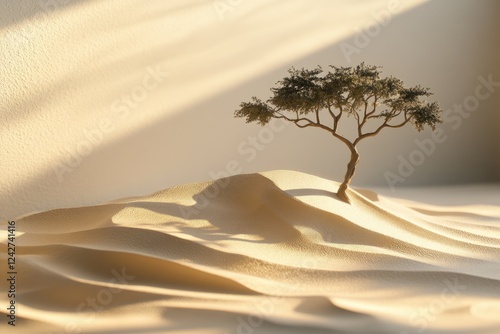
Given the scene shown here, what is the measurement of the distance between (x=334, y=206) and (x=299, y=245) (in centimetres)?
50

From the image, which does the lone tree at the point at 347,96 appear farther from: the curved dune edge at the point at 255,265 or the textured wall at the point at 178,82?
the textured wall at the point at 178,82

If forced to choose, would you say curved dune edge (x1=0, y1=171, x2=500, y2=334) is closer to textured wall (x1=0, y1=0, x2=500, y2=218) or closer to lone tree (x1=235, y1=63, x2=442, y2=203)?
lone tree (x1=235, y1=63, x2=442, y2=203)

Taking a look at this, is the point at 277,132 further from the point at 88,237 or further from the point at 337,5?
the point at 88,237

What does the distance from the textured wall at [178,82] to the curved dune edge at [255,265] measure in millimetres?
1261

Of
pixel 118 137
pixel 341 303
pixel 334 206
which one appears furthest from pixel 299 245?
pixel 118 137

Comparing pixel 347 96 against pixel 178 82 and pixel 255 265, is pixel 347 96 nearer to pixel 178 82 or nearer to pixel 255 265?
pixel 255 265

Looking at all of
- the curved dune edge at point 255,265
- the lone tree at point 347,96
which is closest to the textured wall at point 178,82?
the curved dune edge at point 255,265

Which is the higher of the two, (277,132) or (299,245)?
(277,132)

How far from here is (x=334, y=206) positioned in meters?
4.27

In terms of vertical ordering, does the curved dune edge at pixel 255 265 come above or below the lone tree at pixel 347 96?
below

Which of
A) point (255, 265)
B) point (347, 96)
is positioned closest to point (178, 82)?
point (347, 96)

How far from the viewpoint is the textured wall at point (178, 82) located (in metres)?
5.45

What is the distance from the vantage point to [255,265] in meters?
3.61

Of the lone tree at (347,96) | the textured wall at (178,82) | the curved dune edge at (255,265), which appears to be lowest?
the curved dune edge at (255,265)
